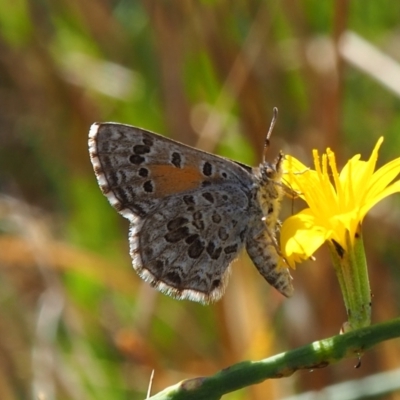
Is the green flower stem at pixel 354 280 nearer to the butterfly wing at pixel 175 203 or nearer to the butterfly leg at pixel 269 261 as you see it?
the butterfly leg at pixel 269 261

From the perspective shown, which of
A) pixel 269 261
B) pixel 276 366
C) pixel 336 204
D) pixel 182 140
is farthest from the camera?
pixel 182 140

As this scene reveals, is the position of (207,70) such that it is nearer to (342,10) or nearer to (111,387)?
(342,10)

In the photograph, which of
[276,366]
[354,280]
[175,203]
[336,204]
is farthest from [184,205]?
[276,366]

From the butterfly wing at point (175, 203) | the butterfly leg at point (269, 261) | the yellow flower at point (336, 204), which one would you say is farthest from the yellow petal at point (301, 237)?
the butterfly wing at point (175, 203)

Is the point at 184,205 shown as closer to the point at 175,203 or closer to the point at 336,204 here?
the point at 175,203

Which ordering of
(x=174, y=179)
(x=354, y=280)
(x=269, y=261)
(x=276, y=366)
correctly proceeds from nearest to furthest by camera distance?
(x=276, y=366) < (x=354, y=280) < (x=269, y=261) < (x=174, y=179)

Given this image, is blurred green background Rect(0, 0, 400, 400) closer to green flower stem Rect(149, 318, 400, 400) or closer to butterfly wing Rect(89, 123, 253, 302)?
butterfly wing Rect(89, 123, 253, 302)
